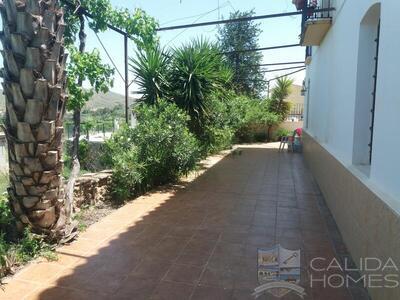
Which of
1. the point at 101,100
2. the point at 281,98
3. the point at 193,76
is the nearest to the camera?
the point at 193,76

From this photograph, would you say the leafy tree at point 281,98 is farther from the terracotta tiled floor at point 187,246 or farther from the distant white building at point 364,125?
the terracotta tiled floor at point 187,246

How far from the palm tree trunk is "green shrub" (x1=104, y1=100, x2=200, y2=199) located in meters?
2.04

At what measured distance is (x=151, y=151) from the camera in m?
6.55

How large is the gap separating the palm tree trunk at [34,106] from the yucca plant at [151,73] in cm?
409

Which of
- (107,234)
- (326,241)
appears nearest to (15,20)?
(107,234)

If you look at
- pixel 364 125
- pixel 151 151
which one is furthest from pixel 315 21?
pixel 151 151

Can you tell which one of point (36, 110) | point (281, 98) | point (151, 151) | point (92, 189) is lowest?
point (92, 189)

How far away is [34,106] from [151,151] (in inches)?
127

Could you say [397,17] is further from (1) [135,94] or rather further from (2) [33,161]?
(1) [135,94]

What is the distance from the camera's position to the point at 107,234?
4402 mm

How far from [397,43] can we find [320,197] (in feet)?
14.3

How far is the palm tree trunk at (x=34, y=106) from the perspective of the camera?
343 cm

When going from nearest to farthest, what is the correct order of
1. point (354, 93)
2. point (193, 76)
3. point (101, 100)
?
point (354, 93) → point (193, 76) → point (101, 100)

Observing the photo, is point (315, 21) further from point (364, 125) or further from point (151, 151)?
point (151, 151)
